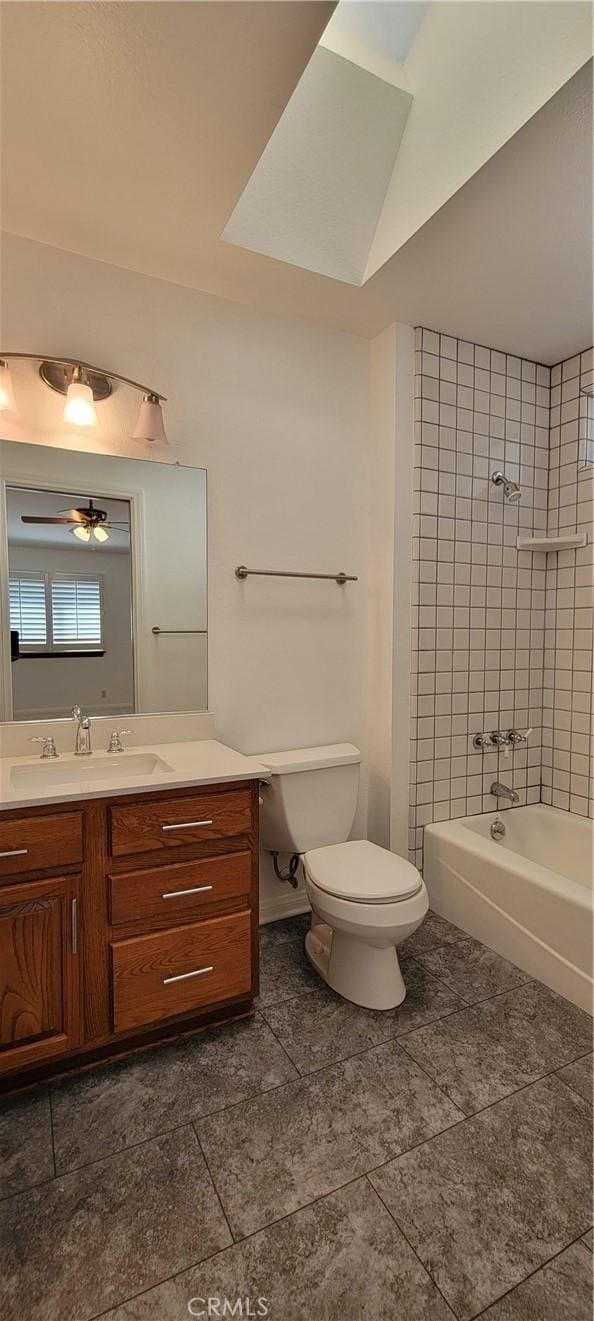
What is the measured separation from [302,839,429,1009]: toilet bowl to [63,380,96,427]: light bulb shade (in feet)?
5.23

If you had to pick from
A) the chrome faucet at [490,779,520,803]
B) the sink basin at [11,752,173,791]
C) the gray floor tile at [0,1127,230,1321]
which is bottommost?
the gray floor tile at [0,1127,230,1321]

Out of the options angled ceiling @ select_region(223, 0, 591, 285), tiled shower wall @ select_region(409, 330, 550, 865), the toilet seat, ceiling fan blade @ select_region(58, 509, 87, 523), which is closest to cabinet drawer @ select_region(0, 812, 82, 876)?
the toilet seat

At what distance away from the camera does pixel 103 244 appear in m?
1.83

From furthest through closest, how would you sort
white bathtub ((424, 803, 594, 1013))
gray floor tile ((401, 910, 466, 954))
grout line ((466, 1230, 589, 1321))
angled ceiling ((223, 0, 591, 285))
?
gray floor tile ((401, 910, 466, 954)), white bathtub ((424, 803, 594, 1013)), angled ceiling ((223, 0, 591, 285)), grout line ((466, 1230, 589, 1321))

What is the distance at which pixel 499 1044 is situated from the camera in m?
1.66

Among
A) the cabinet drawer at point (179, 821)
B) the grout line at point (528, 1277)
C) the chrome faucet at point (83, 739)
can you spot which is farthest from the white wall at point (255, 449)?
the grout line at point (528, 1277)

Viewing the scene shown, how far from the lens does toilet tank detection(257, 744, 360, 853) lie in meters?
2.04

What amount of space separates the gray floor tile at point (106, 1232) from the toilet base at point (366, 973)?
26.2 inches

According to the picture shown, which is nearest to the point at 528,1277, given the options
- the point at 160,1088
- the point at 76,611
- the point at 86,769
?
the point at 160,1088

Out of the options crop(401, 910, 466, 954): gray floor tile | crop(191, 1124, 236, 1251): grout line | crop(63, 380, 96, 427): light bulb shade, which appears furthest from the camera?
crop(401, 910, 466, 954): gray floor tile

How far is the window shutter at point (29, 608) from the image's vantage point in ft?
5.93

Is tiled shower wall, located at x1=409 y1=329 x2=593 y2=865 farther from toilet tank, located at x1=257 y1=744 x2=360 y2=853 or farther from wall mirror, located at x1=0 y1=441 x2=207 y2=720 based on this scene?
wall mirror, located at x1=0 y1=441 x2=207 y2=720

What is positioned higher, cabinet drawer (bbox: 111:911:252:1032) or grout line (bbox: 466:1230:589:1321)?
cabinet drawer (bbox: 111:911:252:1032)

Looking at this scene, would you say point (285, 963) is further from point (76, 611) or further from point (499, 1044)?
point (76, 611)
